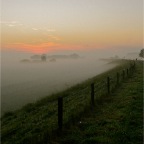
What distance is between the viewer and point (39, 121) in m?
15.5

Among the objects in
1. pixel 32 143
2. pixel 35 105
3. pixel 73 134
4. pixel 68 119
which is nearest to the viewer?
pixel 32 143

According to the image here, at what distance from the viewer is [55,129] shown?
40.7 ft

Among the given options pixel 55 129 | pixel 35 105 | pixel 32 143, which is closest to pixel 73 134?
pixel 55 129

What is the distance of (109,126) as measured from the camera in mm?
13211

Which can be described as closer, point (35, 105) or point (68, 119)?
point (68, 119)

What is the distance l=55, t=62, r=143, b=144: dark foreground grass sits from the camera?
444 inches

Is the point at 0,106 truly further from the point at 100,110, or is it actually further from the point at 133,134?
the point at 133,134

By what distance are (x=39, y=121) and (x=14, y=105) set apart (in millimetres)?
11183

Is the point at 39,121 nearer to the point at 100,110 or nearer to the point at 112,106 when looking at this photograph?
Result: the point at 100,110

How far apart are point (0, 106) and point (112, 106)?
485 inches

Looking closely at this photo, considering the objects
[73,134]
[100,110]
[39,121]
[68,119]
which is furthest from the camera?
[100,110]

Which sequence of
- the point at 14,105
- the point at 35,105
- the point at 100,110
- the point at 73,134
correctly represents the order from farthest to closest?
1. the point at 14,105
2. the point at 35,105
3. the point at 100,110
4. the point at 73,134

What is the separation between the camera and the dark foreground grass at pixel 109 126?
11.3m

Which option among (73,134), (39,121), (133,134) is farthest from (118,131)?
(39,121)
